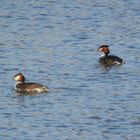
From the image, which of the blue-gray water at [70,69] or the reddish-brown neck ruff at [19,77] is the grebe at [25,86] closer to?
the reddish-brown neck ruff at [19,77]

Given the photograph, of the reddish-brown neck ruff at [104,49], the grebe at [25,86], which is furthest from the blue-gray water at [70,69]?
the reddish-brown neck ruff at [104,49]

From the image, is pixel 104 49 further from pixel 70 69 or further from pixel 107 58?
pixel 70 69

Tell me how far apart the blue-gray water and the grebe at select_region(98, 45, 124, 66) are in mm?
233

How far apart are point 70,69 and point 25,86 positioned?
2940 mm

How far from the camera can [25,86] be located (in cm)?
2912

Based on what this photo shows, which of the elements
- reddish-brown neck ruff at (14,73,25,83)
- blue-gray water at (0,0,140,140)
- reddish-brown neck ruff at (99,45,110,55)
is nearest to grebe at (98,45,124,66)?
reddish-brown neck ruff at (99,45,110,55)

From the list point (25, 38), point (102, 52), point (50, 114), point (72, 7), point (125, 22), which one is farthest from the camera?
point (72, 7)

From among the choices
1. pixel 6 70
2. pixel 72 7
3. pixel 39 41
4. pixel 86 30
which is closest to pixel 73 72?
pixel 6 70

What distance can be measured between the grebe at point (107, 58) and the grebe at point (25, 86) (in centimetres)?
410

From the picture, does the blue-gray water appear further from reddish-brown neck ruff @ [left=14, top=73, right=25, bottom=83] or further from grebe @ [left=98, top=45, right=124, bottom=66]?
reddish-brown neck ruff @ [left=14, top=73, right=25, bottom=83]

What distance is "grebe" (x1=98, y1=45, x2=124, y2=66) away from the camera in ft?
107

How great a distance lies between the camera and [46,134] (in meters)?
24.3

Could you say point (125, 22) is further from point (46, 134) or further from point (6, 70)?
point (46, 134)

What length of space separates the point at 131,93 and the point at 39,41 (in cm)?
816
